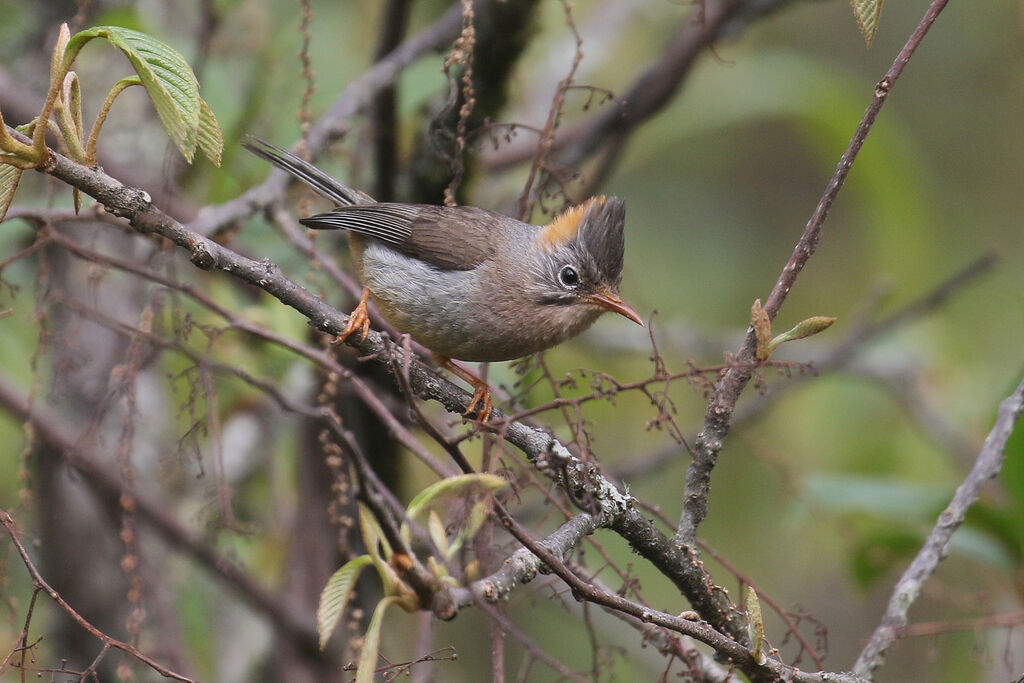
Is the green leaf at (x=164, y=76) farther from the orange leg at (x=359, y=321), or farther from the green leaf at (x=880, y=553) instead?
the green leaf at (x=880, y=553)

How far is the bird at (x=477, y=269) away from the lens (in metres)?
3.46

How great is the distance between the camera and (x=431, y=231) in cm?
380

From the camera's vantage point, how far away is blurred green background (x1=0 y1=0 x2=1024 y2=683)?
161 inches

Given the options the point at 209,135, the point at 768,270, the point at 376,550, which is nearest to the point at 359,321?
the point at 209,135

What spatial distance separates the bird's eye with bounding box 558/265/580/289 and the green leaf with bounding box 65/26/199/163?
201cm

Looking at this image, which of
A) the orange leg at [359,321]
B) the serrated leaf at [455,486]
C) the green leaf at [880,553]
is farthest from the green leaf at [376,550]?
the green leaf at [880,553]

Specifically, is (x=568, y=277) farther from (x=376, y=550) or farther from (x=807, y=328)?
(x=376, y=550)

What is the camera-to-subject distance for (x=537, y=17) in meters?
4.09

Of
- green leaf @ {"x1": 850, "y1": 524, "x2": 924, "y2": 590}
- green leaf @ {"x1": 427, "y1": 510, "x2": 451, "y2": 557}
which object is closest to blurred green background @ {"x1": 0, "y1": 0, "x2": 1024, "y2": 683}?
green leaf @ {"x1": 850, "y1": 524, "x2": 924, "y2": 590}

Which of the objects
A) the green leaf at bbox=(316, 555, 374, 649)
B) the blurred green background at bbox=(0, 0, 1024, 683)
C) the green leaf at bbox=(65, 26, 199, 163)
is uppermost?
the blurred green background at bbox=(0, 0, 1024, 683)

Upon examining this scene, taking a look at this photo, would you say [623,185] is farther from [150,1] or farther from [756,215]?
[150,1]

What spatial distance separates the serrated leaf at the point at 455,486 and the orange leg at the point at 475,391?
790mm

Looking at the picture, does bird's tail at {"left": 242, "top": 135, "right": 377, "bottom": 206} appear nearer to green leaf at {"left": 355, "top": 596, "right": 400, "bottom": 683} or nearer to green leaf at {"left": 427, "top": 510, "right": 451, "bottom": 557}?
green leaf at {"left": 427, "top": 510, "right": 451, "bottom": 557}

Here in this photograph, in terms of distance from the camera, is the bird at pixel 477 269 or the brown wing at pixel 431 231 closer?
the bird at pixel 477 269
